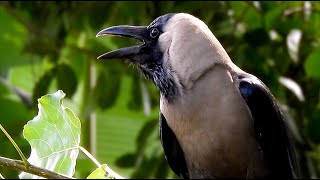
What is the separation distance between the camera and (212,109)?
96.0 inches

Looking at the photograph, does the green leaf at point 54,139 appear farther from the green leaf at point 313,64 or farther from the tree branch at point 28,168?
the green leaf at point 313,64

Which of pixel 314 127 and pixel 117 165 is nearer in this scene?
pixel 314 127

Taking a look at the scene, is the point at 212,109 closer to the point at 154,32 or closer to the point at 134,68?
the point at 154,32

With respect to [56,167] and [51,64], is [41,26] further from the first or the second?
[56,167]

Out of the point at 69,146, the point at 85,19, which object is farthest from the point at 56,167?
the point at 85,19

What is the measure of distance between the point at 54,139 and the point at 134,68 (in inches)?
56.7

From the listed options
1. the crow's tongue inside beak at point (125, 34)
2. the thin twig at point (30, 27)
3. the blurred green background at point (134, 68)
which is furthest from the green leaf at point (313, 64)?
the thin twig at point (30, 27)

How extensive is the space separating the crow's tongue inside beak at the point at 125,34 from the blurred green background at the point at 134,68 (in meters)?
0.72

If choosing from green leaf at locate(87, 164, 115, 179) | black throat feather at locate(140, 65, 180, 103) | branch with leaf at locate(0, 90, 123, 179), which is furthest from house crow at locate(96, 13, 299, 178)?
green leaf at locate(87, 164, 115, 179)

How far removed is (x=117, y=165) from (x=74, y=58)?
58 cm

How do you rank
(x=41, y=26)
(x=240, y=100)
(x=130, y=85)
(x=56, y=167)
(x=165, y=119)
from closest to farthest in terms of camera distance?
1. (x=56, y=167)
2. (x=240, y=100)
3. (x=165, y=119)
4. (x=41, y=26)
5. (x=130, y=85)

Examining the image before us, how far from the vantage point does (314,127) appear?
3559mm

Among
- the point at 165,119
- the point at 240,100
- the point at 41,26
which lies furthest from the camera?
the point at 41,26

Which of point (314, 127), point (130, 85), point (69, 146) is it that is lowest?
point (314, 127)
